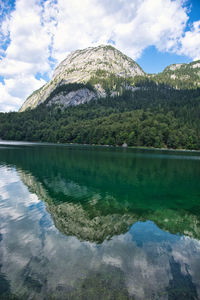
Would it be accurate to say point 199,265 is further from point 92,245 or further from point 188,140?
point 188,140

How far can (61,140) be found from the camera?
187m

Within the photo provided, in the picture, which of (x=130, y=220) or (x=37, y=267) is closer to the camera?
(x=37, y=267)

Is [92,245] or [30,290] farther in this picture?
[92,245]

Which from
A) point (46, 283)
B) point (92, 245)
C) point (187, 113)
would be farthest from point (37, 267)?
point (187, 113)

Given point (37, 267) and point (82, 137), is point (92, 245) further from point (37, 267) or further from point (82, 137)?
point (82, 137)

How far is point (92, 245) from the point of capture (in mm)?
10469

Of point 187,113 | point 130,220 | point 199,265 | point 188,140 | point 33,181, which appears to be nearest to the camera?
point 199,265

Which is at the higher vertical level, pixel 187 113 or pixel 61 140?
pixel 187 113

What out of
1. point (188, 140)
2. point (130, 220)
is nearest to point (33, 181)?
point (130, 220)

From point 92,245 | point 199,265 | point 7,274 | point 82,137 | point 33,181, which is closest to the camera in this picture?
point 7,274

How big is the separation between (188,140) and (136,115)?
196ft

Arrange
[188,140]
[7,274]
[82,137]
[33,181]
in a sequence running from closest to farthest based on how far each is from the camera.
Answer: [7,274] < [33,181] < [188,140] < [82,137]

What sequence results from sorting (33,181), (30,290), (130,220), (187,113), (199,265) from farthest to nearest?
(187,113), (33,181), (130,220), (199,265), (30,290)

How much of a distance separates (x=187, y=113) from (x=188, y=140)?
59563 millimetres
